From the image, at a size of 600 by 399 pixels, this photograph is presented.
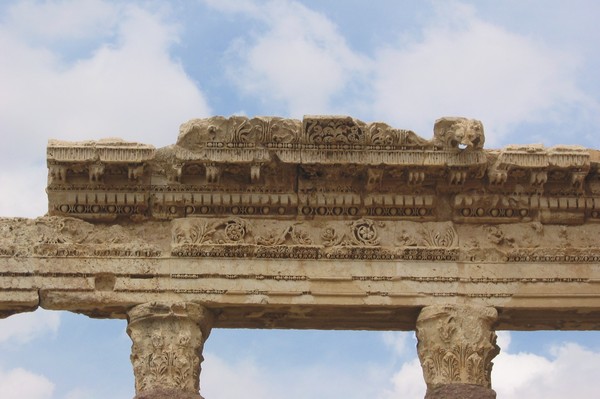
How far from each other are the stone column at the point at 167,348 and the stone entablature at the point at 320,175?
111cm

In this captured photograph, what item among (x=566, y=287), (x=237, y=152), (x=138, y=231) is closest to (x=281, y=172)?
(x=237, y=152)

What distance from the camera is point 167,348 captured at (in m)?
12.1

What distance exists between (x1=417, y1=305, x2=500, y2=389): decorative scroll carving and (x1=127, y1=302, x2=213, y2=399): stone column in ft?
7.03

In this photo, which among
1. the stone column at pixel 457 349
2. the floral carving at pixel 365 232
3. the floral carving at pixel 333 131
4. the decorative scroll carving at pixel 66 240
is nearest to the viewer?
the stone column at pixel 457 349

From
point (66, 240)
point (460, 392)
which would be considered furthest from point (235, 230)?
point (460, 392)

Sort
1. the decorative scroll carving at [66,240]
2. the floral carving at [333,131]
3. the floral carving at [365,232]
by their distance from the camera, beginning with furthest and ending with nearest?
the floral carving at [365,232] < the floral carving at [333,131] < the decorative scroll carving at [66,240]

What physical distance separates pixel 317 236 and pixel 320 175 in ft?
2.01

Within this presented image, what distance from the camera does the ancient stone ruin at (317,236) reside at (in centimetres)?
1241

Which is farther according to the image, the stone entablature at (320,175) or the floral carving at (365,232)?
the floral carving at (365,232)

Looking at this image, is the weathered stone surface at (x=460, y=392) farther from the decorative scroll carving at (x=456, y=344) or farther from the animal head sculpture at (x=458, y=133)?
the animal head sculpture at (x=458, y=133)

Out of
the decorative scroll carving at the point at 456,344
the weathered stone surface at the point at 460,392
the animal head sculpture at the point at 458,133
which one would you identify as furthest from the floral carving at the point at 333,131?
the weathered stone surface at the point at 460,392

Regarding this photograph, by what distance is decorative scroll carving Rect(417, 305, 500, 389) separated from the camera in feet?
39.9

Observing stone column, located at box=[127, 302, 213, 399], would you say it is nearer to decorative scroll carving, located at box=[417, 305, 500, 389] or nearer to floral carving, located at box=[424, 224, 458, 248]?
decorative scroll carving, located at box=[417, 305, 500, 389]

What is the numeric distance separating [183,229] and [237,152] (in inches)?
36.6
